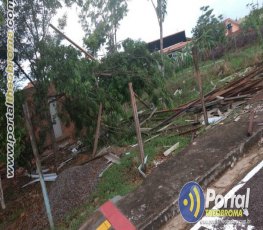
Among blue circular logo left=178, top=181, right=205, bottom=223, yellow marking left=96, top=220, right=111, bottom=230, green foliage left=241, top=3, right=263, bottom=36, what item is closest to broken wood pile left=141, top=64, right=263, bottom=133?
blue circular logo left=178, top=181, right=205, bottom=223

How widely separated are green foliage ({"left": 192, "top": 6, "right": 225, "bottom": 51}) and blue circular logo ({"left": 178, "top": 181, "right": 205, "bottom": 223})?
1938 centimetres

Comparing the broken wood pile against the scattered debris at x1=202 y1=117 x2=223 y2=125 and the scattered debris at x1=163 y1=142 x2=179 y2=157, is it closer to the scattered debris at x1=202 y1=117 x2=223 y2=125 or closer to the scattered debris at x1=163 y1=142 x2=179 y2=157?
the scattered debris at x1=202 y1=117 x2=223 y2=125

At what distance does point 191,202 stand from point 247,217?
3.19 ft

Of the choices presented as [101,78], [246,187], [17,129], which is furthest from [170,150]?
[17,129]

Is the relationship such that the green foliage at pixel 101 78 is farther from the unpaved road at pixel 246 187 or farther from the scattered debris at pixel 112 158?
the unpaved road at pixel 246 187

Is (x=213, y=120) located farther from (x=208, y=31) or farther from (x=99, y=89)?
(x=208, y=31)

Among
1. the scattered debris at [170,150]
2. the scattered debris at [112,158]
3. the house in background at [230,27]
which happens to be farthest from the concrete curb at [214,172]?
the house in background at [230,27]

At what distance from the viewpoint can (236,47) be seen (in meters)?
23.5

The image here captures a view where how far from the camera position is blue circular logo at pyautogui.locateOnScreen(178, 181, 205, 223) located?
4.27 metres

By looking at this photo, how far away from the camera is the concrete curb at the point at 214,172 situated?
429 cm

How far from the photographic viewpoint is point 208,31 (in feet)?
77.6

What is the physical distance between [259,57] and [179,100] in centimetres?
496

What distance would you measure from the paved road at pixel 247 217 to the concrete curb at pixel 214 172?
1.80 ft

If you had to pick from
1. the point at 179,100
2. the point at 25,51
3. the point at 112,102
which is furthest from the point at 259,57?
the point at 25,51
